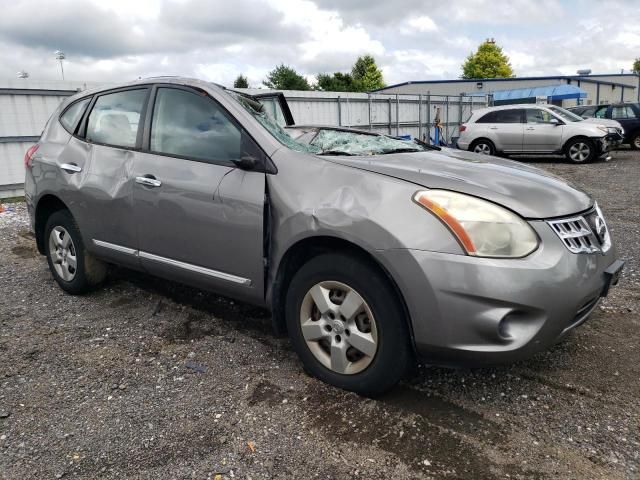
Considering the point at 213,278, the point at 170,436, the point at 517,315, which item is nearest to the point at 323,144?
the point at 213,278

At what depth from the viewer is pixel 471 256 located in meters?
2.19

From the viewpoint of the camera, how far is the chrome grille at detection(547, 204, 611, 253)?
7.66ft

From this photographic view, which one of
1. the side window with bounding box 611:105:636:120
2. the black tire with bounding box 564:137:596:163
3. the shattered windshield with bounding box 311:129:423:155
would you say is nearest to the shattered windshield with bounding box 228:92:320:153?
the shattered windshield with bounding box 311:129:423:155

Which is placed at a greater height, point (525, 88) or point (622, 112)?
point (525, 88)

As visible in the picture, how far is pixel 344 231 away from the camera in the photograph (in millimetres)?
2445

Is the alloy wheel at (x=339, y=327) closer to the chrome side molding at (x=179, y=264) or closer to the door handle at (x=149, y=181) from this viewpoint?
the chrome side molding at (x=179, y=264)

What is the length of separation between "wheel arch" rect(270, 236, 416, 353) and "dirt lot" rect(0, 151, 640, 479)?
42cm

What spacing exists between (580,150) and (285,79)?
158 ft

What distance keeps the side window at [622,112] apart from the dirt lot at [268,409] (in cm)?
1620

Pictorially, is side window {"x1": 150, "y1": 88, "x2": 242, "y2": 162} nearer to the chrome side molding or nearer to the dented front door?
the dented front door

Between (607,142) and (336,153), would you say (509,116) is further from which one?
(336,153)

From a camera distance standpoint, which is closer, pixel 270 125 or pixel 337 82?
pixel 270 125

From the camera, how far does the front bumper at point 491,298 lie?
2168mm

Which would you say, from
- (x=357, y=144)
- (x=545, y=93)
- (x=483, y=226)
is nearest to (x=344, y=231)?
(x=483, y=226)
